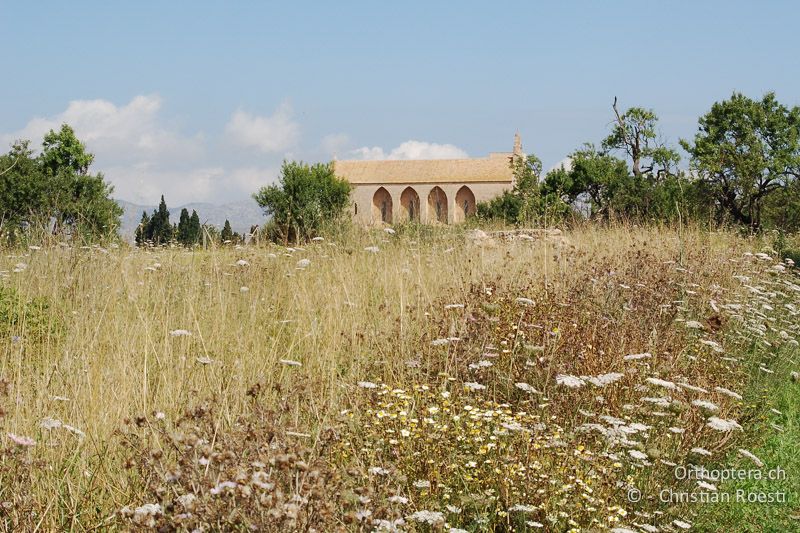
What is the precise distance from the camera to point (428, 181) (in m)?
58.4

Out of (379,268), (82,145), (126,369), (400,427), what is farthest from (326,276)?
(82,145)

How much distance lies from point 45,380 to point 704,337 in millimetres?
4805

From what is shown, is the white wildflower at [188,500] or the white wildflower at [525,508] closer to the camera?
the white wildflower at [188,500]

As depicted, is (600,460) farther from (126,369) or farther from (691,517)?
(126,369)

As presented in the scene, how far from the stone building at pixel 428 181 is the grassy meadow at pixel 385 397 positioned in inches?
1925

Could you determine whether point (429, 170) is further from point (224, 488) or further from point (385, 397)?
point (224, 488)

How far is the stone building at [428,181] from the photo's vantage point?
186 ft

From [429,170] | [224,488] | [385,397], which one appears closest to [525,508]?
[224,488]

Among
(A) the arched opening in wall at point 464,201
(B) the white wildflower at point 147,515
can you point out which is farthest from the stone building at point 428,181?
(B) the white wildflower at point 147,515

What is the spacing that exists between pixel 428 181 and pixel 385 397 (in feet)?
179

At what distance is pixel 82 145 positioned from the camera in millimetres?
39156

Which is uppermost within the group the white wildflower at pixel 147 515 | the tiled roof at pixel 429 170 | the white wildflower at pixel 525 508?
the tiled roof at pixel 429 170

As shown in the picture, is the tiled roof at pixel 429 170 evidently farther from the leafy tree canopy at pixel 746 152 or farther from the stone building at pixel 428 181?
the leafy tree canopy at pixel 746 152

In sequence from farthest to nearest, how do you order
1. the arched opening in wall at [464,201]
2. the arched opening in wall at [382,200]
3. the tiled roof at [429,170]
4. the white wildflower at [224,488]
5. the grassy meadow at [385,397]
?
the arched opening in wall at [382,200], the arched opening in wall at [464,201], the tiled roof at [429,170], the grassy meadow at [385,397], the white wildflower at [224,488]
